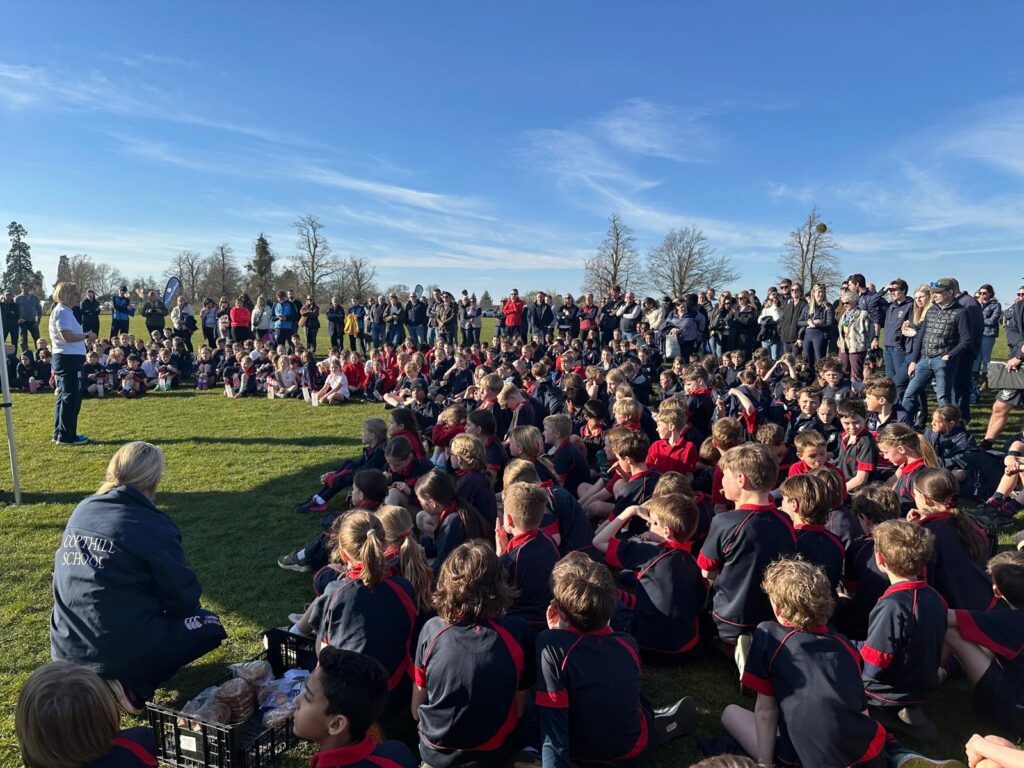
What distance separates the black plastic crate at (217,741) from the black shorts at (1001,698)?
146 inches

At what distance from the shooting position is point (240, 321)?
65.4 feet

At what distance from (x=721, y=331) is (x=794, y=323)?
1766 mm

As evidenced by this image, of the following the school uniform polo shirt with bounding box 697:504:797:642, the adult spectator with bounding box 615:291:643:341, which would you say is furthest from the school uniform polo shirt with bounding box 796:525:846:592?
the adult spectator with bounding box 615:291:643:341

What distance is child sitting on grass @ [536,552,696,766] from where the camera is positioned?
9.34 ft

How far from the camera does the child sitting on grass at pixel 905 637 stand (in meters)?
3.21

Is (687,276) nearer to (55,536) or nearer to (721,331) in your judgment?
(721,331)

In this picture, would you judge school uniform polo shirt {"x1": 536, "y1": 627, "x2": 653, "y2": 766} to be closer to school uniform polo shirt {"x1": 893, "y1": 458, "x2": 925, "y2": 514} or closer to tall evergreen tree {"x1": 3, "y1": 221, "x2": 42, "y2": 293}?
school uniform polo shirt {"x1": 893, "y1": 458, "x2": 925, "y2": 514}

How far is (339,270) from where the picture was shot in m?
60.1

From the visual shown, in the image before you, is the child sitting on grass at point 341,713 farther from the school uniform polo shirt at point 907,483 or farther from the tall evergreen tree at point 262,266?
the tall evergreen tree at point 262,266

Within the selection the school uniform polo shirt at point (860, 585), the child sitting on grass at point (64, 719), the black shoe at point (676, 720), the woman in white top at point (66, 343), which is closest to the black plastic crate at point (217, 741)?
the child sitting on grass at point (64, 719)

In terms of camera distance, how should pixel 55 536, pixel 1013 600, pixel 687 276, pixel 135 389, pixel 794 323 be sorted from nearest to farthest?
pixel 1013 600
pixel 55 536
pixel 794 323
pixel 135 389
pixel 687 276

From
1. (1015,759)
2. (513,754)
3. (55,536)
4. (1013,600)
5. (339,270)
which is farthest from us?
(339,270)

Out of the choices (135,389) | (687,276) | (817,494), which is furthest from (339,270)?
(817,494)

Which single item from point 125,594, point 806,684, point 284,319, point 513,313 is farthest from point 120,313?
point 806,684
